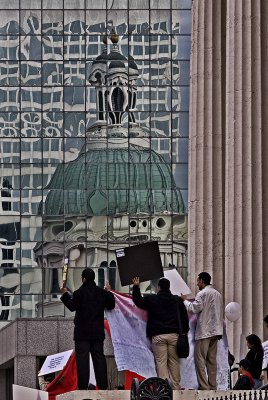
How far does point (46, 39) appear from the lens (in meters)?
76.8

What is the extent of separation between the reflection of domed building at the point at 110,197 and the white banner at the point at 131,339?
4195cm

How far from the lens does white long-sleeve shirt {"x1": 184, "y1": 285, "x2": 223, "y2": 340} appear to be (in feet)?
105

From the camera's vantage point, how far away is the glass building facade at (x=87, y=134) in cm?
7588

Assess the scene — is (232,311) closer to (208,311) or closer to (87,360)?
(208,311)

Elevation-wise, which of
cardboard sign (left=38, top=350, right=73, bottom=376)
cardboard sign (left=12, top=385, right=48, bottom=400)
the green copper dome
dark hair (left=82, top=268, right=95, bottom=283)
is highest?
the green copper dome

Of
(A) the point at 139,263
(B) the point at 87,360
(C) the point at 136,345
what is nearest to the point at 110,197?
(A) the point at 139,263

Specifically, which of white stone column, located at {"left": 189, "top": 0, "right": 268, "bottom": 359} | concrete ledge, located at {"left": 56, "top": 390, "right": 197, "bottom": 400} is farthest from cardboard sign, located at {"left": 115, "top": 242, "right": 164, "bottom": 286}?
white stone column, located at {"left": 189, "top": 0, "right": 268, "bottom": 359}

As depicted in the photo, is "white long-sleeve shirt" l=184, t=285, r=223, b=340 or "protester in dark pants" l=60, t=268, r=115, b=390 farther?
"white long-sleeve shirt" l=184, t=285, r=223, b=340

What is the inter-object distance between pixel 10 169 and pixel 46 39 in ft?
17.1

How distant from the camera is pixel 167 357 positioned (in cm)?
3164

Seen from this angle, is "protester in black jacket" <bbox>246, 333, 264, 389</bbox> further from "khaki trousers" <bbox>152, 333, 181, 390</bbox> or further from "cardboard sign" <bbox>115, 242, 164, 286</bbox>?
"cardboard sign" <bbox>115, 242, 164, 286</bbox>

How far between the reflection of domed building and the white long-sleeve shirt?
4235 cm

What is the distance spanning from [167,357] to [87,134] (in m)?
45.3

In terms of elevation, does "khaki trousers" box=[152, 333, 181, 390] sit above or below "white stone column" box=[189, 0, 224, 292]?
below
